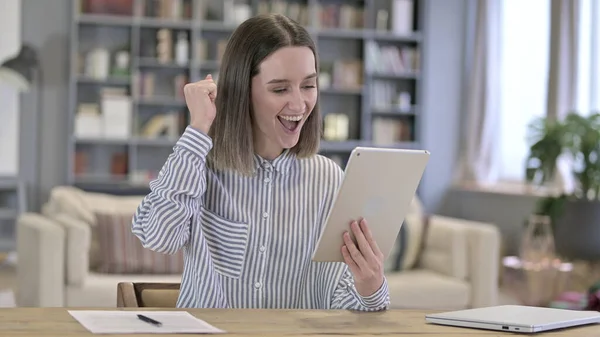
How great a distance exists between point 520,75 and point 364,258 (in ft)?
19.5

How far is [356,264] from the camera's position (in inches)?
76.7

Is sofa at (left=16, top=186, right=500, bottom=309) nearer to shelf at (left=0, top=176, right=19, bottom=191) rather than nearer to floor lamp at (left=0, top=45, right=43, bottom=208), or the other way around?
floor lamp at (left=0, top=45, right=43, bottom=208)

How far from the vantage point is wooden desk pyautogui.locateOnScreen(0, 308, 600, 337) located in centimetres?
165

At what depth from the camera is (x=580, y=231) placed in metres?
6.00

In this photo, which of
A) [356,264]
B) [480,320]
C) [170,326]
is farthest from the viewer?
[356,264]

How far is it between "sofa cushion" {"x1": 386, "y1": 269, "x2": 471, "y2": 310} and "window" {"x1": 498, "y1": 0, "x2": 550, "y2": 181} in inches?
96.9

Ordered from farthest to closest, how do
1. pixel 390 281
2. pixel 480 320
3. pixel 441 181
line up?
1. pixel 441 181
2. pixel 390 281
3. pixel 480 320

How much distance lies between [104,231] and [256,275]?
9.89ft

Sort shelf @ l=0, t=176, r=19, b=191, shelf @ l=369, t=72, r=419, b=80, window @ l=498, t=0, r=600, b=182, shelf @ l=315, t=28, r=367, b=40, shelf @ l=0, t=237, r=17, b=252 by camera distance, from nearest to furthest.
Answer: window @ l=498, t=0, r=600, b=182 → shelf @ l=0, t=176, r=19, b=191 → shelf @ l=0, t=237, r=17, b=252 → shelf @ l=315, t=28, r=367, b=40 → shelf @ l=369, t=72, r=419, b=80

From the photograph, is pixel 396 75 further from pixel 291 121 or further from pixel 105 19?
pixel 291 121

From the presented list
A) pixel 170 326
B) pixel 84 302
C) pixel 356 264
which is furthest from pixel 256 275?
pixel 84 302

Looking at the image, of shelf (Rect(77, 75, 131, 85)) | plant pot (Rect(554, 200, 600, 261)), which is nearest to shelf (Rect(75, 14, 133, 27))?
shelf (Rect(77, 75, 131, 85))

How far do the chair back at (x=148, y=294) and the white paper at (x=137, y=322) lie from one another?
0.28 meters

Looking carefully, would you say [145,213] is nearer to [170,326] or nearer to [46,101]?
[170,326]
